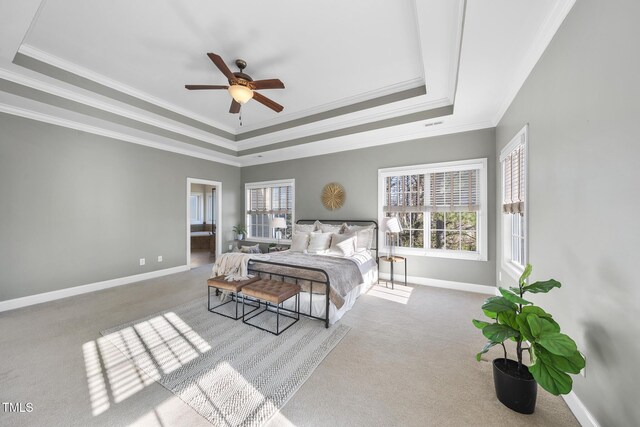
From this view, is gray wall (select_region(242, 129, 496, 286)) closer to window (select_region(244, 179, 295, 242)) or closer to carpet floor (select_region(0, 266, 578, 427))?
window (select_region(244, 179, 295, 242))

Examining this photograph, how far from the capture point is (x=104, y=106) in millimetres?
3365

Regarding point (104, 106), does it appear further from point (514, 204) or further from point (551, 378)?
point (514, 204)

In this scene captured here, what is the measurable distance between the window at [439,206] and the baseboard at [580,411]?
8.00ft

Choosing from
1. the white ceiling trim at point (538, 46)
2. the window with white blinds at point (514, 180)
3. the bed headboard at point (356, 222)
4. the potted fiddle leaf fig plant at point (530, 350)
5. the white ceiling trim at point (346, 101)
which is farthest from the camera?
the bed headboard at point (356, 222)

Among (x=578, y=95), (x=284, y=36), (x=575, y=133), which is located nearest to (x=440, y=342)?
(x=575, y=133)

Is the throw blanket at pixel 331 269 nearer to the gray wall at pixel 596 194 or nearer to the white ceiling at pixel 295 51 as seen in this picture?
the gray wall at pixel 596 194

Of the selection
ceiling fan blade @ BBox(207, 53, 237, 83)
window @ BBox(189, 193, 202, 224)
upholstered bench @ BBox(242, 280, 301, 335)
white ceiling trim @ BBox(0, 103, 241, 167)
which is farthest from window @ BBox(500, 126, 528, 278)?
window @ BBox(189, 193, 202, 224)

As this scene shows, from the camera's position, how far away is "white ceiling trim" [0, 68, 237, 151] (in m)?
2.73

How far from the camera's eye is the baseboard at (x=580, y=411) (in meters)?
1.39

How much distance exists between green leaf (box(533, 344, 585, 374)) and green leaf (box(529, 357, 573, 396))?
20 mm

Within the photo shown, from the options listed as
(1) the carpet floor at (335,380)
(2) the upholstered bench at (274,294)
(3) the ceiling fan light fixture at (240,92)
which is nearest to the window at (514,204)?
(1) the carpet floor at (335,380)

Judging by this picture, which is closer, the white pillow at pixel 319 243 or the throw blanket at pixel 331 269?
the throw blanket at pixel 331 269

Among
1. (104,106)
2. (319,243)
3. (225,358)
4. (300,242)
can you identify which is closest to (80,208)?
(104,106)

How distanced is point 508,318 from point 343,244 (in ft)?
8.65
